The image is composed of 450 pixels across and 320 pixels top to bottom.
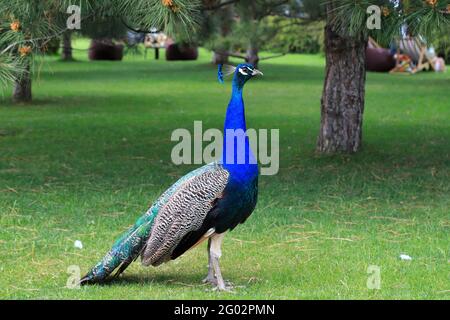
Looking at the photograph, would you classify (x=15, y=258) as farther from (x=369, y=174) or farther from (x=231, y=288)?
(x=369, y=174)

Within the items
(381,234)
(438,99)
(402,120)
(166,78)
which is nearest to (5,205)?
(381,234)

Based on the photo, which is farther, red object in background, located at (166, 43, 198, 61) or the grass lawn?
red object in background, located at (166, 43, 198, 61)

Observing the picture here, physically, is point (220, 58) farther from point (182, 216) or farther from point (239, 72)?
point (182, 216)

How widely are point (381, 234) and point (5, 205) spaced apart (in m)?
3.14

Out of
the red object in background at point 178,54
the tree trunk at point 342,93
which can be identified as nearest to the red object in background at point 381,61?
the red object in background at point 178,54

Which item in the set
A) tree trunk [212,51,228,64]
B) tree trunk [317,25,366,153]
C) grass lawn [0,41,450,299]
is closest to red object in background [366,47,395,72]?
tree trunk [212,51,228,64]

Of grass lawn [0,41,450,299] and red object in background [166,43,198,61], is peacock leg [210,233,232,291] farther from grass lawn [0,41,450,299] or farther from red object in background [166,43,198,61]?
red object in background [166,43,198,61]

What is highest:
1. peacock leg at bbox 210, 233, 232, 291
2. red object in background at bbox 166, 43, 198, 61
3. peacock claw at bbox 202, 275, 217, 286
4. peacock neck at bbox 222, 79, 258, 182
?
peacock neck at bbox 222, 79, 258, 182

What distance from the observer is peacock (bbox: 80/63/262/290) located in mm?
4695

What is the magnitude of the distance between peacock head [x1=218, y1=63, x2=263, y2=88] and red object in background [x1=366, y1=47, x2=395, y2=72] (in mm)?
20518

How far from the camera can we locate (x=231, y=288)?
480 cm

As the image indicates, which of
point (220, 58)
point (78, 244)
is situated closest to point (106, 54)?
point (220, 58)

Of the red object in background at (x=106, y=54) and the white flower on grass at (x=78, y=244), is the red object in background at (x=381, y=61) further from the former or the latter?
the white flower on grass at (x=78, y=244)

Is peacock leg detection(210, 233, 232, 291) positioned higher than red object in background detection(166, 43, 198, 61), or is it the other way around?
peacock leg detection(210, 233, 232, 291)
